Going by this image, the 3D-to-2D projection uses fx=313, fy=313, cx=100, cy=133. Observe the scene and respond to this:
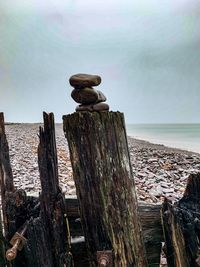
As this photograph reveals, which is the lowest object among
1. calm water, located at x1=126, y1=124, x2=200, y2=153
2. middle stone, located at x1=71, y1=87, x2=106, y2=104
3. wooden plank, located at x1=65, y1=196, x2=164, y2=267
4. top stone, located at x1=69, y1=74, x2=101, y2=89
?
calm water, located at x1=126, y1=124, x2=200, y2=153

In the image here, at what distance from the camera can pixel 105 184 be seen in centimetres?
247

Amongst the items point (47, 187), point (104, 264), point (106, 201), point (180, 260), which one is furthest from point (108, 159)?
point (180, 260)

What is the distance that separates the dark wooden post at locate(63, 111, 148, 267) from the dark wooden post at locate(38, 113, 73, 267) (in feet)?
0.60

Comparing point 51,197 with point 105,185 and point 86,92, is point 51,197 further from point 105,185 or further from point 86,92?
point 86,92

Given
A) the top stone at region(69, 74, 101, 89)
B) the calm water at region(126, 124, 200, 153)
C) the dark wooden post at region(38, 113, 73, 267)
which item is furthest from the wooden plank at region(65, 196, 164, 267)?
the calm water at region(126, 124, 200, 153)

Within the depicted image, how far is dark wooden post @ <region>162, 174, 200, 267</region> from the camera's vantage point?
248 cm

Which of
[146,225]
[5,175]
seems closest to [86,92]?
[5,175]

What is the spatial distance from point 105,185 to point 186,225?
72 cm

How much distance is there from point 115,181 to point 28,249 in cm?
94

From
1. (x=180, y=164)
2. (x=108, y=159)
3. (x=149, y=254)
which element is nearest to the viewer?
(x=108, y=159)

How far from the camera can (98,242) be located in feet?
8.48

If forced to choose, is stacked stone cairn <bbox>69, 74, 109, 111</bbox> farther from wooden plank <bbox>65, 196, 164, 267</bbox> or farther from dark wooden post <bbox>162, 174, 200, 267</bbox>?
dark wooden post <bbox>162, 174, 200, 267</bbox>

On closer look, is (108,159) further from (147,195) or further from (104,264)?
(147,195)

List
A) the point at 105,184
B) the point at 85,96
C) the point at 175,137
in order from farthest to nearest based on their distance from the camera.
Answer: the point at 175,137 → the point at 85,96 → the point at 105,184
